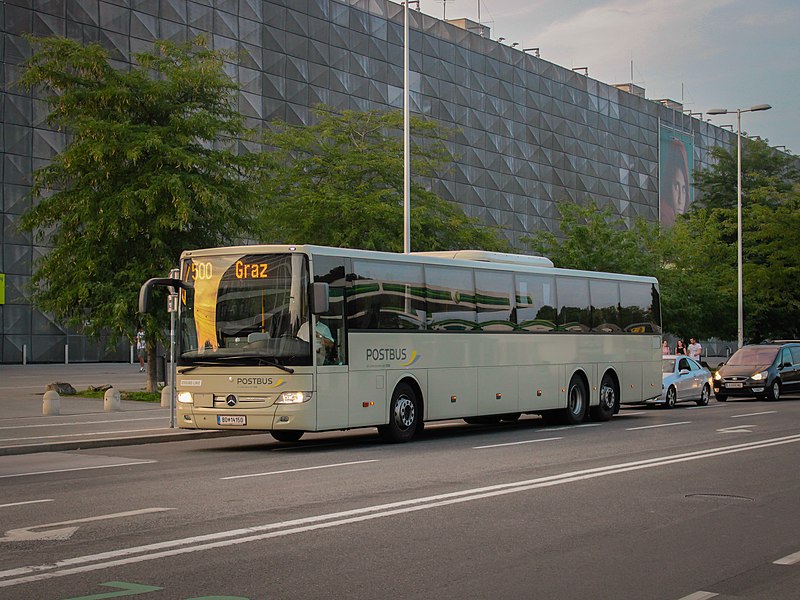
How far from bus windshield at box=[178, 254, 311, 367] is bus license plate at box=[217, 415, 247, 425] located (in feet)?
2.75

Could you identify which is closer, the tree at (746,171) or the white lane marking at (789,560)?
the white lane marking at (789,560)

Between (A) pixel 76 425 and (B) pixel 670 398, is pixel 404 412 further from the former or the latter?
(B) pixel 670 398

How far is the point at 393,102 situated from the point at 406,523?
6689 cm

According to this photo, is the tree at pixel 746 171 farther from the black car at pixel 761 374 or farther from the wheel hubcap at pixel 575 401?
the wheel hubcap at pixel 575 401

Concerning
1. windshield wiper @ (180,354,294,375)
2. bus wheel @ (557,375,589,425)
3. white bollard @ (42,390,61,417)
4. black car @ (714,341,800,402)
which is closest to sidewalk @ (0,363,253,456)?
white bollard @ (42,390,61,417)

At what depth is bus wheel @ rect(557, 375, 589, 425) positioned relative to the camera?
2412 cm

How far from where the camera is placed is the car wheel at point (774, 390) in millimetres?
34903

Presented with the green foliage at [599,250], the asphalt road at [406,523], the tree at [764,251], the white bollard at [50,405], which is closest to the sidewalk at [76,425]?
the white bollard at [50,405]

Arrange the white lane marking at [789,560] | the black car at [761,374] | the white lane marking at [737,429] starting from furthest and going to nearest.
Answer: the black car at [761,374], the white lane marking at [737,429], the white lane marking at [789,560]

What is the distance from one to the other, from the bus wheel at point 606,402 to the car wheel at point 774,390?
11073 millimetres

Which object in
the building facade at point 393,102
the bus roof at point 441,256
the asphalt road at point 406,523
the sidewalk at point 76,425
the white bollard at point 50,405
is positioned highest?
the building facade at point 393,102

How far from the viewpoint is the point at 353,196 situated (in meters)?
36.2

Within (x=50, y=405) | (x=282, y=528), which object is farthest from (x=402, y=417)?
(x=50, y=405)

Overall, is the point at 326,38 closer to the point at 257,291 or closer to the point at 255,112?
the point at 255,112
